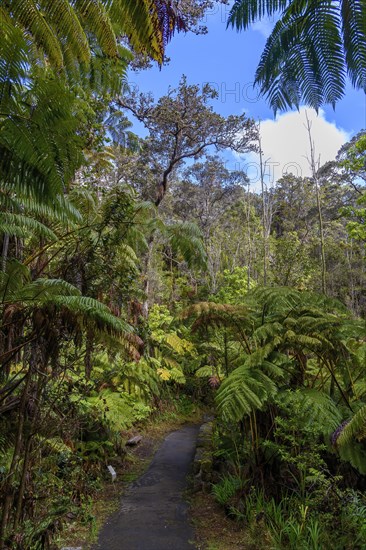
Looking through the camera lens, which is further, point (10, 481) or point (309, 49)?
point (10, 481)

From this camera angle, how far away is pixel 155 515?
14.7 feet

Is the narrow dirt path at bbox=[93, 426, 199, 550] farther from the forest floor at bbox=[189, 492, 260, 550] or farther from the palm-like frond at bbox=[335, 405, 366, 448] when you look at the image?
the palm-like frond at bbox=[335, 405, 366, 448]

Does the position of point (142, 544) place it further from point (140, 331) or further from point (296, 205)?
point (296, 205)

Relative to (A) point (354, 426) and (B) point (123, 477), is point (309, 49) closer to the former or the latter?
(A) point (354, 426)

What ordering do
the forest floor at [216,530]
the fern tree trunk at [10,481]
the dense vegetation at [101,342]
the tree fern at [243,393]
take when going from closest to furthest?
the dense vegetation at [101,342] → the fern tree trunk at [10,481] → the tree fern at [243,393] → the forest floor at [216,530]

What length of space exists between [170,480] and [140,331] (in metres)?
2.52

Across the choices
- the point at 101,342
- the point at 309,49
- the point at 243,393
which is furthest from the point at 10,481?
the point at 309,49

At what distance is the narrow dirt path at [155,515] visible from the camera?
12.6 ft

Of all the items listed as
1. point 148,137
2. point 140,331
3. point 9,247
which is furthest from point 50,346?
point 148,137

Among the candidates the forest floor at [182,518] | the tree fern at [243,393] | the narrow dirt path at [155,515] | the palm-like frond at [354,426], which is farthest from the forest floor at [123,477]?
the palm-like frond at [354,426]

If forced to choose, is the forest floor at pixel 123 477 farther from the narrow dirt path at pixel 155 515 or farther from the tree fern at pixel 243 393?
the tree fern at pixel 243 393

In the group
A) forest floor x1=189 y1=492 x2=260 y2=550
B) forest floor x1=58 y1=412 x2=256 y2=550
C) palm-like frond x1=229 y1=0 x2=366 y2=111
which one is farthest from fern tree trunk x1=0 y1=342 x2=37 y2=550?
palm-like frond x1=229 y1=0 x2=366 y2=111

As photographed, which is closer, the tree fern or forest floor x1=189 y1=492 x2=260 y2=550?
the tree fern

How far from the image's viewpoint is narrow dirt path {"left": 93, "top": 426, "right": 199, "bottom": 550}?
12.6 ft
